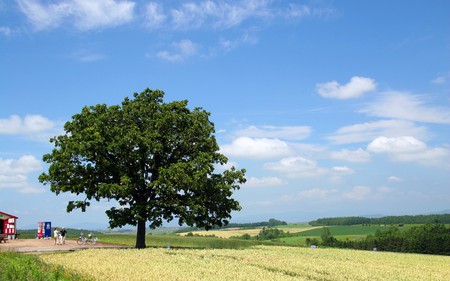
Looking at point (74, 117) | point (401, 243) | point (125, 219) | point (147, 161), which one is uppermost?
point (74, 117)

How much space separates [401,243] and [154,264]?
78.3m

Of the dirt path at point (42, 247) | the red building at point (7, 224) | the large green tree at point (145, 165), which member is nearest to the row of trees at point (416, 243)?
the large green tree at point (145, 165)

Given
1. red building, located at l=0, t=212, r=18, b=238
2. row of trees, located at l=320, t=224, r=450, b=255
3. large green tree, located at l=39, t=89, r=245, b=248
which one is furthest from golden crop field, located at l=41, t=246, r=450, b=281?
row of trees, located at l=320, t=224, r=450, b=255

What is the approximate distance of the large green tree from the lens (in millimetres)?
43000

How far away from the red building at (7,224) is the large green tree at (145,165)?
25.4 m

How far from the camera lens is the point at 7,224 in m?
65.0

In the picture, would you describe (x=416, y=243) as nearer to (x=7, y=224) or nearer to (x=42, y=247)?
(x=42, y=247)

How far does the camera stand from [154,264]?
2616 cm

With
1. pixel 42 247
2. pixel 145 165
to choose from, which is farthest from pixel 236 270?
pixel 42 247

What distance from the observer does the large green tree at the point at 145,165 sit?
43.0 metres

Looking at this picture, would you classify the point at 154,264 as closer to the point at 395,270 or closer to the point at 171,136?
the point at 395,270

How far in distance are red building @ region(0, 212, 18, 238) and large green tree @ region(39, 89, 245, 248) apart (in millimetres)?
25403

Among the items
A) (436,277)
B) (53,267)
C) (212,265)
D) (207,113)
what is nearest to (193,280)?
(212,265)

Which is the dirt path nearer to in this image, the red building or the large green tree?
the large green tree
